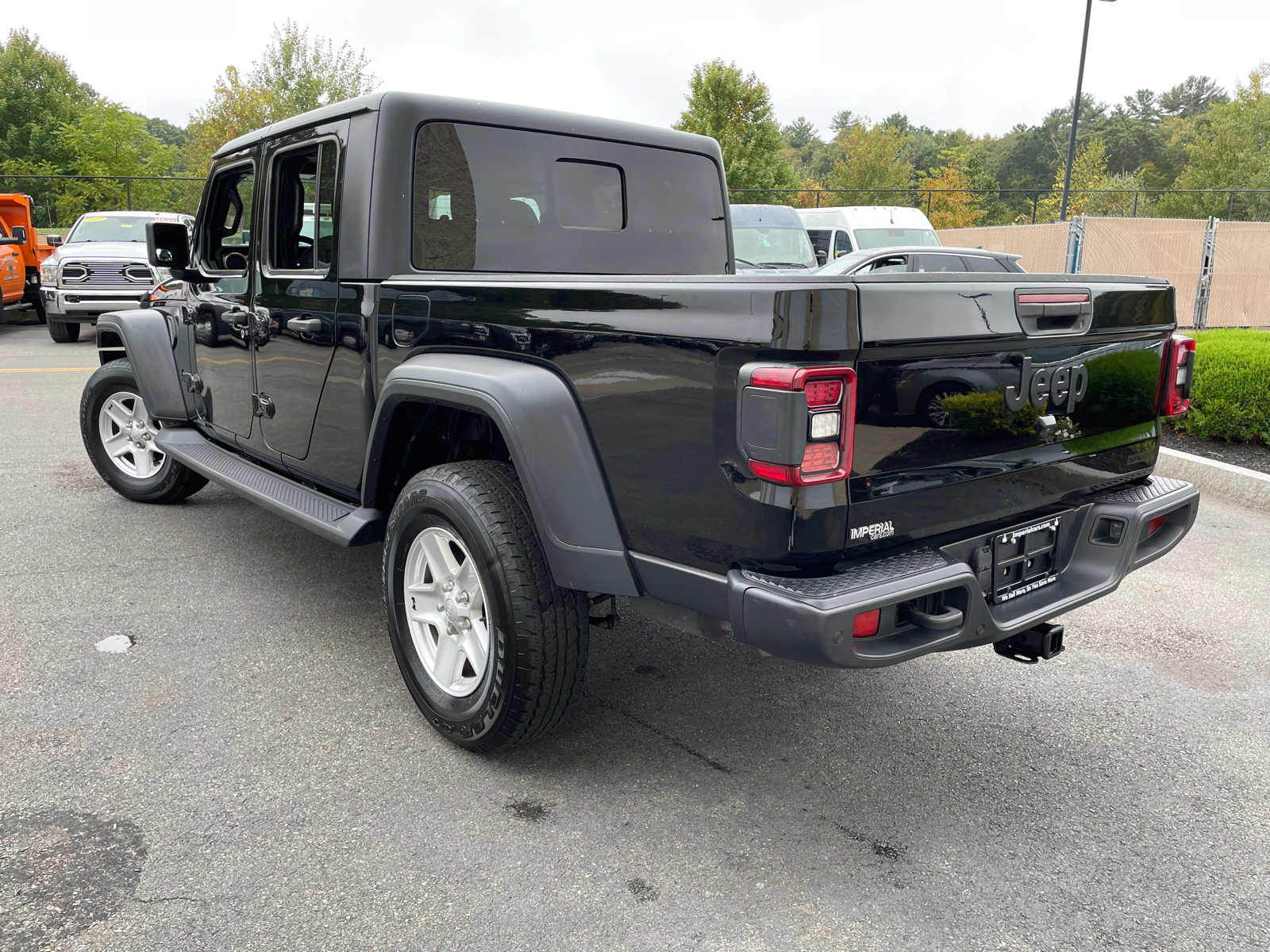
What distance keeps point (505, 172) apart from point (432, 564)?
59.9 inches

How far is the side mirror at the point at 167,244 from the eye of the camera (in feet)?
15.5

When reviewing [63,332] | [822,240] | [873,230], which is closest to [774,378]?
[873,230]

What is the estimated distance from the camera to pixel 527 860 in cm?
253

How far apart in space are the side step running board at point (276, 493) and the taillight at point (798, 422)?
172 cm

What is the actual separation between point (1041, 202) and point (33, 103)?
49.3m

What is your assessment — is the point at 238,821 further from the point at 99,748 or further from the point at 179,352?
the point at 179,352

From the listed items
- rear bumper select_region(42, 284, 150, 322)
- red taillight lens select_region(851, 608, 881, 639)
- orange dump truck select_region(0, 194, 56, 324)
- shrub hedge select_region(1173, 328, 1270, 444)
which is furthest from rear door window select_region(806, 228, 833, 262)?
red taillight lens select_region(851, 608, 881, 639)

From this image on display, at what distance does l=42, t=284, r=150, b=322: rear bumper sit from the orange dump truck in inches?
103

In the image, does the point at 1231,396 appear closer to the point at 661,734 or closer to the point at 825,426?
the point at 661,734

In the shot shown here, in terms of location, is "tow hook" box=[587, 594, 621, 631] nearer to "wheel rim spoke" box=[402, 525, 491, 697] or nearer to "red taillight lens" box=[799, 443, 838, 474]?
"wheel rim spoke" box=[402, 525, 491, 697]

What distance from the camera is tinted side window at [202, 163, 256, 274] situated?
14.6 feet

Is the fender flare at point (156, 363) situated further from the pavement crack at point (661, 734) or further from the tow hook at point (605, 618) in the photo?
the tow hook at point (605, 618)

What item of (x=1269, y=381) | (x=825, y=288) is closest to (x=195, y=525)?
(x=825, y=288)

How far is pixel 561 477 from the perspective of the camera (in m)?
2.62
